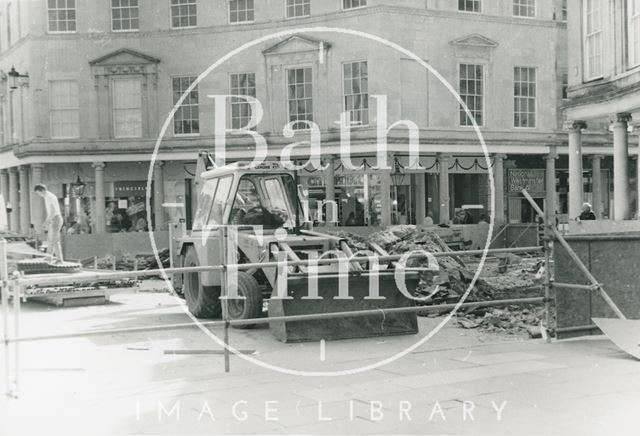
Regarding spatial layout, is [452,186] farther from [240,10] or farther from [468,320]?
[468,320]

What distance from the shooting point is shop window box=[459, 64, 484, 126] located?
3206 cm

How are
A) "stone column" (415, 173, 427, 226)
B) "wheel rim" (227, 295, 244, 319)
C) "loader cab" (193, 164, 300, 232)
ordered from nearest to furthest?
1. "wheel rim" (227, 295, 244, 319)
2. "loader cab" (193, 164, 300, 232)
3. "stone column" (415, 173, 427, 226)

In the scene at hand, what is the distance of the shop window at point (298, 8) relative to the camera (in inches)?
1254

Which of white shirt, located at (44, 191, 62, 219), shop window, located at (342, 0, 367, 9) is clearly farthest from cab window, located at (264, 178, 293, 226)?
shop window, located at (342, 0, 367, 9)

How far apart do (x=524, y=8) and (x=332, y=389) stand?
28.2 m

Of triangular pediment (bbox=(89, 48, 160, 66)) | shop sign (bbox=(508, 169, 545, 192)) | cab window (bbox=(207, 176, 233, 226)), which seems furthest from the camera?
shop sign (bbox=(508, 169, 545, 192))

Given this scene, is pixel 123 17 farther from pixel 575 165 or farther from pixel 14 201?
pixel 575 165

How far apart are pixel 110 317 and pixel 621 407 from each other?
1038cm

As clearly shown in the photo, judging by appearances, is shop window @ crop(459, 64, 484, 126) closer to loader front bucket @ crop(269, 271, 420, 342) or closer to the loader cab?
the loader cab

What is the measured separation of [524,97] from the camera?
109 feet

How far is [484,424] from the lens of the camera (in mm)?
6461

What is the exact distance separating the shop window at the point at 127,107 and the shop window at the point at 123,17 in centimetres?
218

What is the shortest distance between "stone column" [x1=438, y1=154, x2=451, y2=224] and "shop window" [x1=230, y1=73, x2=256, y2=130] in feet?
26.1

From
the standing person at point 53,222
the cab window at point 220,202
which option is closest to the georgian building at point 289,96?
the standing person at point 53,222
